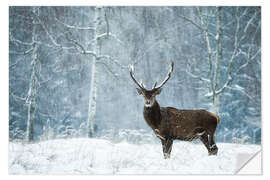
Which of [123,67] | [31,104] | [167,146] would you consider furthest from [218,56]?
[31,104]

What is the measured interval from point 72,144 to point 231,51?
316 cm

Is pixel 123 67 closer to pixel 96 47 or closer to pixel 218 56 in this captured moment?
pixel 96 47

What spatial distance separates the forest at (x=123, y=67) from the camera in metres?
5.68

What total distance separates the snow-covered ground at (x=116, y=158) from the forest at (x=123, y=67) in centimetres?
15

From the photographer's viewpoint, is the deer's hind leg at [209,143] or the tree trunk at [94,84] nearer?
the deer's hind leg at [209,143]

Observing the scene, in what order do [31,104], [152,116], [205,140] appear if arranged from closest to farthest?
[152,116] < [205,140] < [31,104]

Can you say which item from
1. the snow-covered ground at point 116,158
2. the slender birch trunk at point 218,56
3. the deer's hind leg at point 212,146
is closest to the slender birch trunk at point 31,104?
the snow-covered ground at point 116,158

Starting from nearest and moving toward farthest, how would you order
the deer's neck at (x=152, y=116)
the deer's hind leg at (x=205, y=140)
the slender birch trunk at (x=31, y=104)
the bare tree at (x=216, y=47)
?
the deer's neck at (x=152, y=116), the deer's hind leg at (x=205, y=140), the slender birch trunk at (x=31, y=104), the bare tree at (x=216, y=47)

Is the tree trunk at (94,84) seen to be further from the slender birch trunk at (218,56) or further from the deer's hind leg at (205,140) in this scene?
the slender birch trunk at (218,56)

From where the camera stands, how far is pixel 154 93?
5367mm

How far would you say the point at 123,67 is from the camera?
19.3 feet

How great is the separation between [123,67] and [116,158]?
5.15ft

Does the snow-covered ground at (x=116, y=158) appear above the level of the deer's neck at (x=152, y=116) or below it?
below
